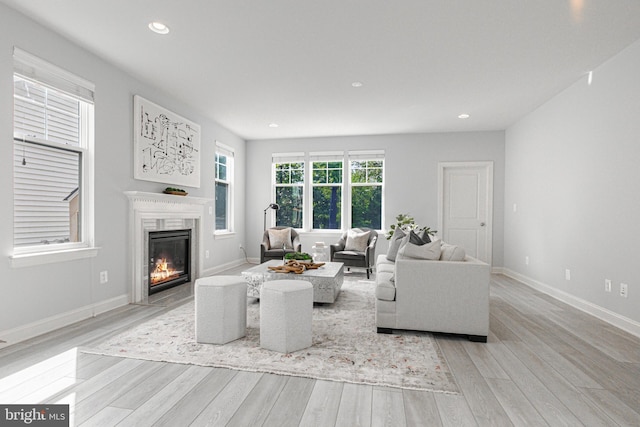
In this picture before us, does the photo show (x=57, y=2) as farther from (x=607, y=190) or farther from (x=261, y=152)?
(x=607, y=190)

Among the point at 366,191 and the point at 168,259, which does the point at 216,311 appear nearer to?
the point at 168,259

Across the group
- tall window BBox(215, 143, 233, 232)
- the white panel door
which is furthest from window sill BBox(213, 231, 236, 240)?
the white panel door

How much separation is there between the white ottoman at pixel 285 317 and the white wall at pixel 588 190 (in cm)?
292

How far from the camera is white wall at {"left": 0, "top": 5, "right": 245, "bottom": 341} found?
2613 mm

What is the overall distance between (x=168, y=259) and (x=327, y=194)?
333 cm

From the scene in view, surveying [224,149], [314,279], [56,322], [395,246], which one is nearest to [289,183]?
[224,149]

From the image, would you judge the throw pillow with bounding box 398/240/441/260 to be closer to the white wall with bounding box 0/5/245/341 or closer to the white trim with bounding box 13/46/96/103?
the white wall with bounding box 0/5/245/341

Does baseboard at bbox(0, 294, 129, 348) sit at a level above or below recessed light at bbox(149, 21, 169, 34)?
below

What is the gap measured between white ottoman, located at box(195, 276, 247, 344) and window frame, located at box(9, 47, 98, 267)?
1424 mm

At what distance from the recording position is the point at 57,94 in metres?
3.09

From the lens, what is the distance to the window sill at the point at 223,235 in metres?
5.91

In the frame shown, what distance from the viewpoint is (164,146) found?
4438mm

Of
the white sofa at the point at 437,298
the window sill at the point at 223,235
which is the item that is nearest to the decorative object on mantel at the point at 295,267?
the white sofa at the point at 437,298

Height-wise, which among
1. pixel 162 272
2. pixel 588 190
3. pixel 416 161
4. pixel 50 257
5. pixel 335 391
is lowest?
pixel 335 391
